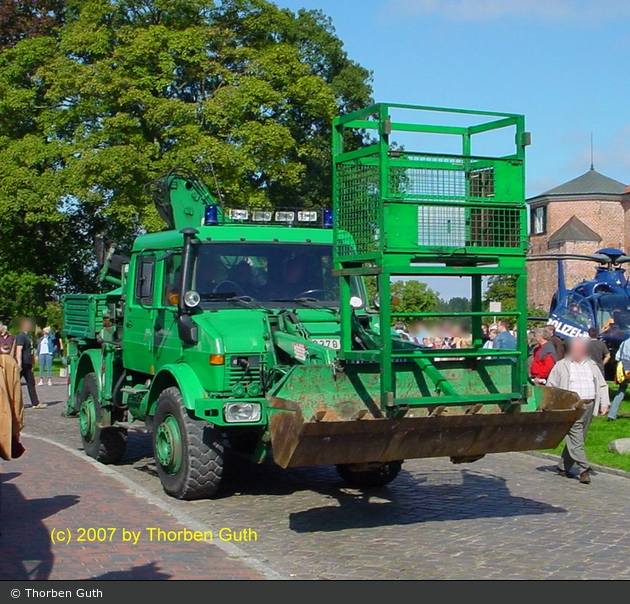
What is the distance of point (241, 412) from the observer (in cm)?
934

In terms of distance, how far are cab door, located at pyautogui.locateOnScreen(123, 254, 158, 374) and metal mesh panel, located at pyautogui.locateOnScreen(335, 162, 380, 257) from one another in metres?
3.10

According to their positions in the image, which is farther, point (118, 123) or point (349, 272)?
point (118, 123)

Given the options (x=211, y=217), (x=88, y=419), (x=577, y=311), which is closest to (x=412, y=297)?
(x=211, y=217)

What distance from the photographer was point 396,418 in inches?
314

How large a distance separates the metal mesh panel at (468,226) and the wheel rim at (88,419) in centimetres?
614

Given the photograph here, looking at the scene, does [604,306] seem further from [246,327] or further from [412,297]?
[246,327]

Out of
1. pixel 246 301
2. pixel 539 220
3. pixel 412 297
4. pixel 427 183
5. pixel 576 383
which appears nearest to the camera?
pixel 427 183

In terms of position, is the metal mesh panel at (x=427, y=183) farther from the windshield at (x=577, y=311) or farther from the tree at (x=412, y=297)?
the windshield at (x=577, y=311)

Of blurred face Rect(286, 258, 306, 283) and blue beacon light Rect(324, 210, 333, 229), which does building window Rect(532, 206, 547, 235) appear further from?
blurred face Rect(286, 258, 306, 283)

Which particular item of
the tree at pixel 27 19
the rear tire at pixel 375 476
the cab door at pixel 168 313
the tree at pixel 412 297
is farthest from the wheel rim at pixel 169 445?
the tree at pixel 27 19

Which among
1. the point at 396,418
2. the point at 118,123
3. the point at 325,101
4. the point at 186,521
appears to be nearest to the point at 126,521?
the point at 186,521

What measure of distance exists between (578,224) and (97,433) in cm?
5711

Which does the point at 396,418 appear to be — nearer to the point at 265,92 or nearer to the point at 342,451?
the point at 342,451

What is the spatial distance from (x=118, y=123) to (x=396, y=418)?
81.9 feet
